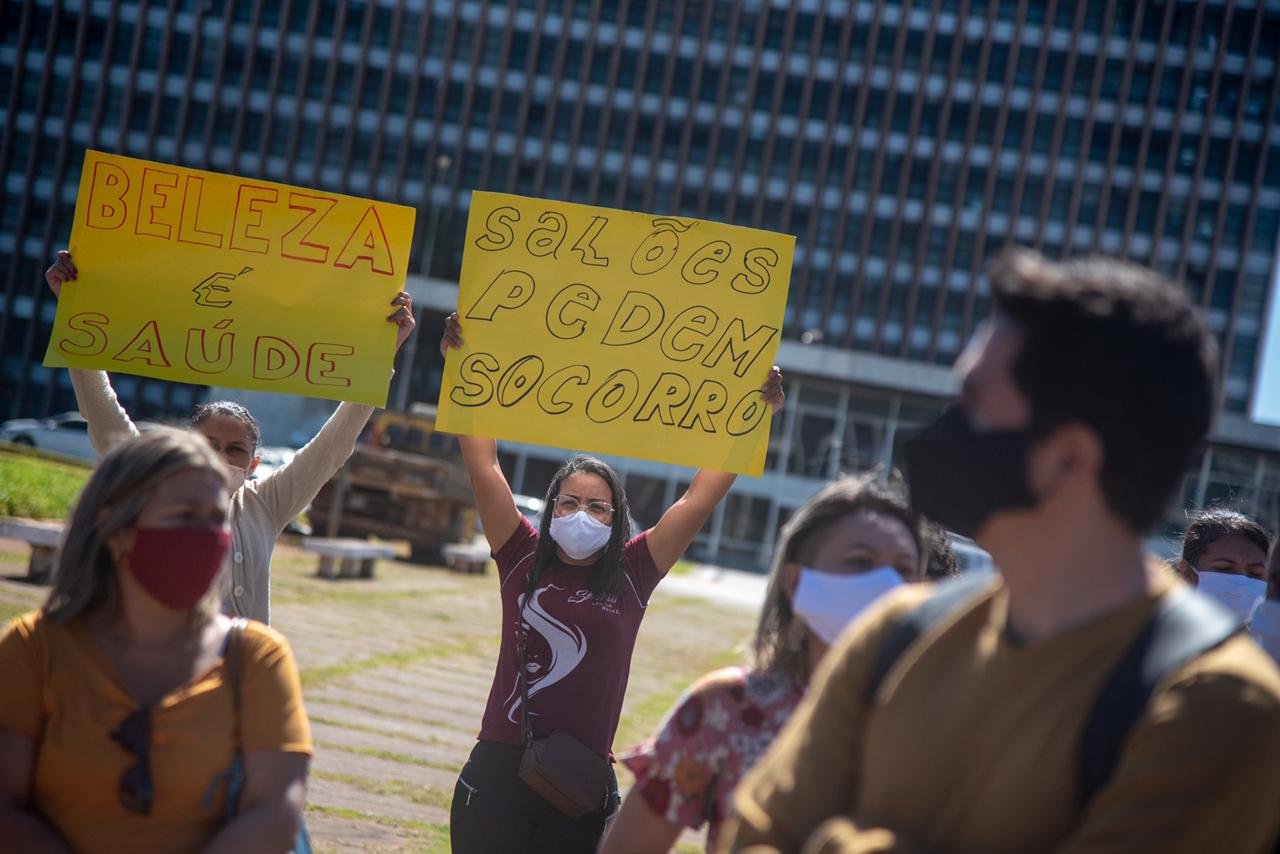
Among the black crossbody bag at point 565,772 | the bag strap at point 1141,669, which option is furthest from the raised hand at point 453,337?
the bag strap at point 1141,669

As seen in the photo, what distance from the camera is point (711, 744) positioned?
2.47 metres

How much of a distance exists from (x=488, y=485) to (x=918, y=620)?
234 centimetres

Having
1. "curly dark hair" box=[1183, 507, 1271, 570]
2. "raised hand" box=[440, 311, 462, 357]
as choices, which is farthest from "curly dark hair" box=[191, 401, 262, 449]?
"curly dark hair" box=[1183, 507, 1271, 570]

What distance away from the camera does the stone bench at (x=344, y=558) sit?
16.3 metres

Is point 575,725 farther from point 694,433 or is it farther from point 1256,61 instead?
point 1256,61

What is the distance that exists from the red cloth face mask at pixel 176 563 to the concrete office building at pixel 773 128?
56.0 metres

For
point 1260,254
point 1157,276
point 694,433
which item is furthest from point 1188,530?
point 1260,254

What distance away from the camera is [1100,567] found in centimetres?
175

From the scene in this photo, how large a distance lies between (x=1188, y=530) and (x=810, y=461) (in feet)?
145

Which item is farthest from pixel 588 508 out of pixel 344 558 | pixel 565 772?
pixel 344 558

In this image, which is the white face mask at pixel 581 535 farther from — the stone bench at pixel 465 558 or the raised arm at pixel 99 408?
the stone bench at pixel 465 558

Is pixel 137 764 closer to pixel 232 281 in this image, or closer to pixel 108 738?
pixel 108 738

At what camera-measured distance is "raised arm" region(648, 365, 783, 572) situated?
399 cm

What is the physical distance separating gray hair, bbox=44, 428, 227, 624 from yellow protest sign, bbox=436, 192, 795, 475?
4.91 feet
